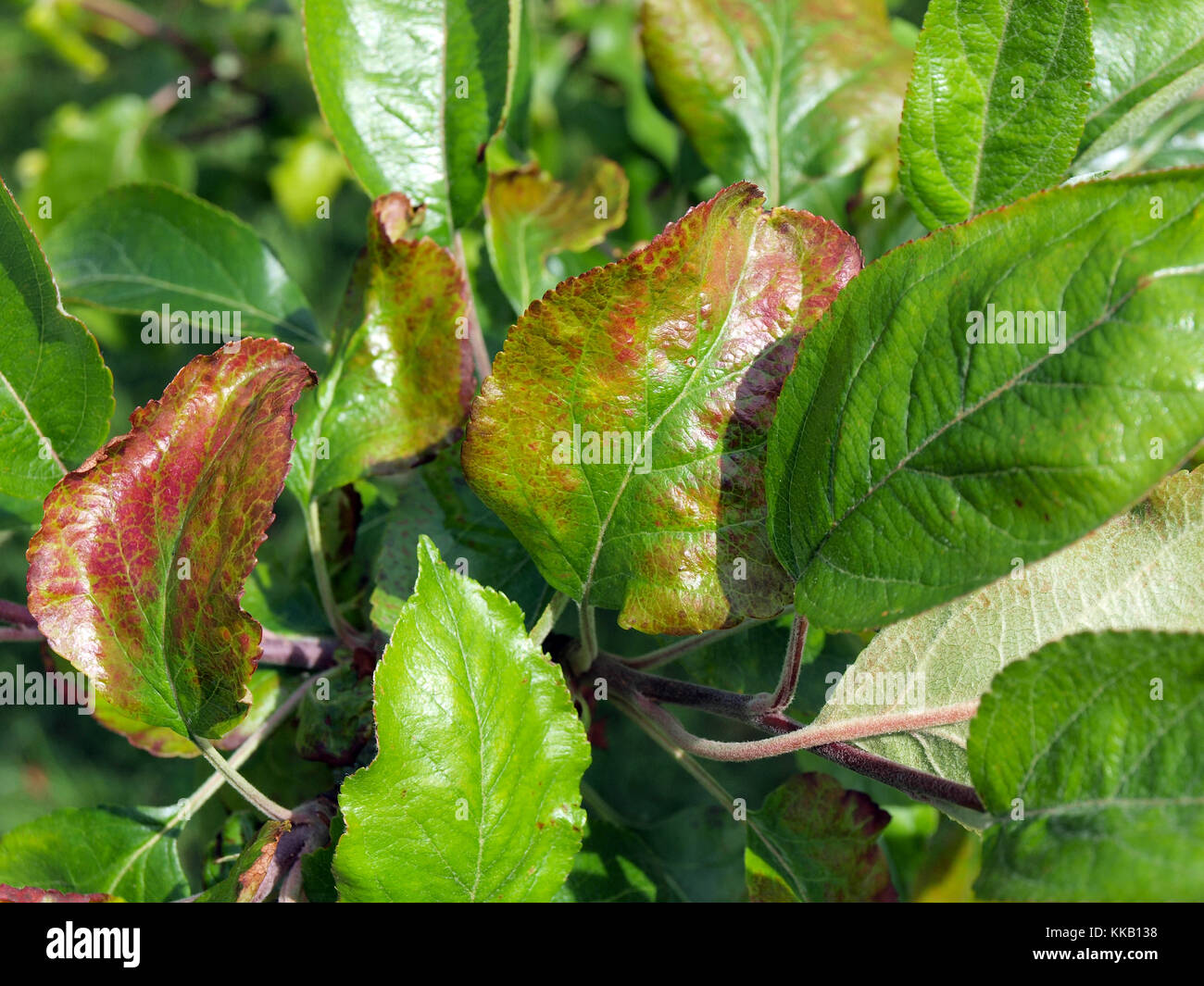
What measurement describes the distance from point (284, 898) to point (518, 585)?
12.8 inches

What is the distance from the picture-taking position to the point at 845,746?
76cm

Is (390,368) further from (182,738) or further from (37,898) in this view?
(37,898)

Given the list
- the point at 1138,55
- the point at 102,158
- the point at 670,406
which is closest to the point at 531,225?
the point at 670,406

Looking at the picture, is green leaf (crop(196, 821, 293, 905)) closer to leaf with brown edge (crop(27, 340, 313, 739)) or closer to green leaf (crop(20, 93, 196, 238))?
leaf with brown edge (crop(27, 340, 313, 739))

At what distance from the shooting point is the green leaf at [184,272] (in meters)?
1.14

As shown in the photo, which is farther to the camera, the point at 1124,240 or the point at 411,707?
the point at 411,707

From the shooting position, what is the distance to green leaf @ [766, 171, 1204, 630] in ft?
1.72

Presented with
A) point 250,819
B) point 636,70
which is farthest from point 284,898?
point 636,70

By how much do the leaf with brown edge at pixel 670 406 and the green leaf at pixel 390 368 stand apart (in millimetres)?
188

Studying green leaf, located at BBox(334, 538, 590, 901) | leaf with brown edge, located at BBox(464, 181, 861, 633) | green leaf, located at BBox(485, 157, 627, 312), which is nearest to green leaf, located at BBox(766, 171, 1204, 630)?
leaf with brown edge, located at BBox(464, 181, 861, 633)

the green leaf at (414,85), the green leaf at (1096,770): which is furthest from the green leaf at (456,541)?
the green leaf at (1096,770)

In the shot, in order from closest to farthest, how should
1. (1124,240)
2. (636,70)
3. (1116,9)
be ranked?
1. (1124,240)
2. (1116,9)
3. (636,70)

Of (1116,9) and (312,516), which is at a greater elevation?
(1116,9)
